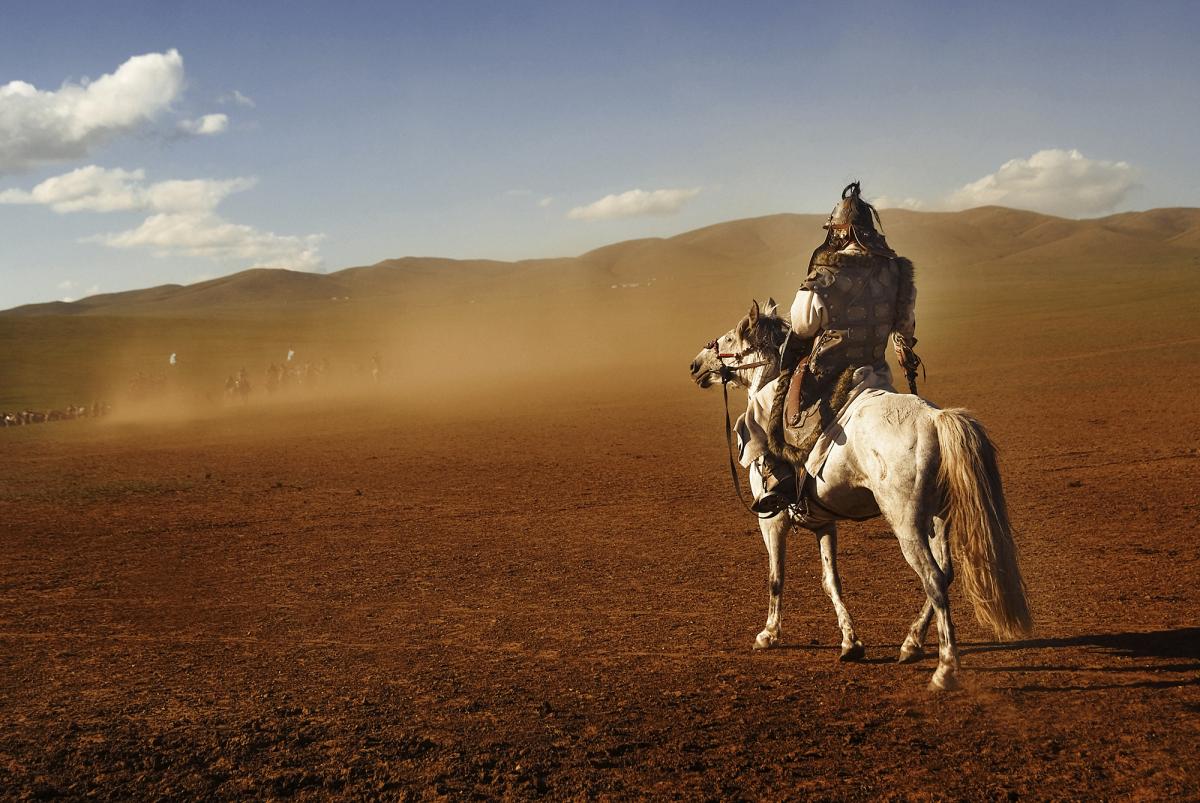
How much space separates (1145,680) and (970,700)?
4.01ft

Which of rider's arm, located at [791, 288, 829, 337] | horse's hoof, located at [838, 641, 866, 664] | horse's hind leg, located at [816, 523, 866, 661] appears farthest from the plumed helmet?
horse's hoof, located at [838, 641, 866, 664]

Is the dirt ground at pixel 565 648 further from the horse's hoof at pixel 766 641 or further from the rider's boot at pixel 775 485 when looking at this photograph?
the rider's boot at pixel 775 485

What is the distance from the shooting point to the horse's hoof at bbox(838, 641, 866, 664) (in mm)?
6584

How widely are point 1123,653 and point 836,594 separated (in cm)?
199

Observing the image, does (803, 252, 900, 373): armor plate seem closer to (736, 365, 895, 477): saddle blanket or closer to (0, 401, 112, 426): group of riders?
(736, 365, 895, 477): saddle blanket

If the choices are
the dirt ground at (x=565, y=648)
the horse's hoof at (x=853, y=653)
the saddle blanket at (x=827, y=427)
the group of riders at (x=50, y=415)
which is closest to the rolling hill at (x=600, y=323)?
the group of riders at (x=50, y=415)

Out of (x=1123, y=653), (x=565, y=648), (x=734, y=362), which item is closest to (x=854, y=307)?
(x=734, y=362)

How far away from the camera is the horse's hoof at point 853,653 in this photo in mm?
6584

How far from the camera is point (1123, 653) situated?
6.45m

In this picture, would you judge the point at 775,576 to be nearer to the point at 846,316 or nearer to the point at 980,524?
the point at 980,524

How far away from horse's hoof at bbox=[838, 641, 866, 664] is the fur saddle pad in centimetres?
137

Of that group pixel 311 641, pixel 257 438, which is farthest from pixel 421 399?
pixel 311 641

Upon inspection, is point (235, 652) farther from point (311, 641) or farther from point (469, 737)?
point (469, 737)

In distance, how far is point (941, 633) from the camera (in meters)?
5.72
